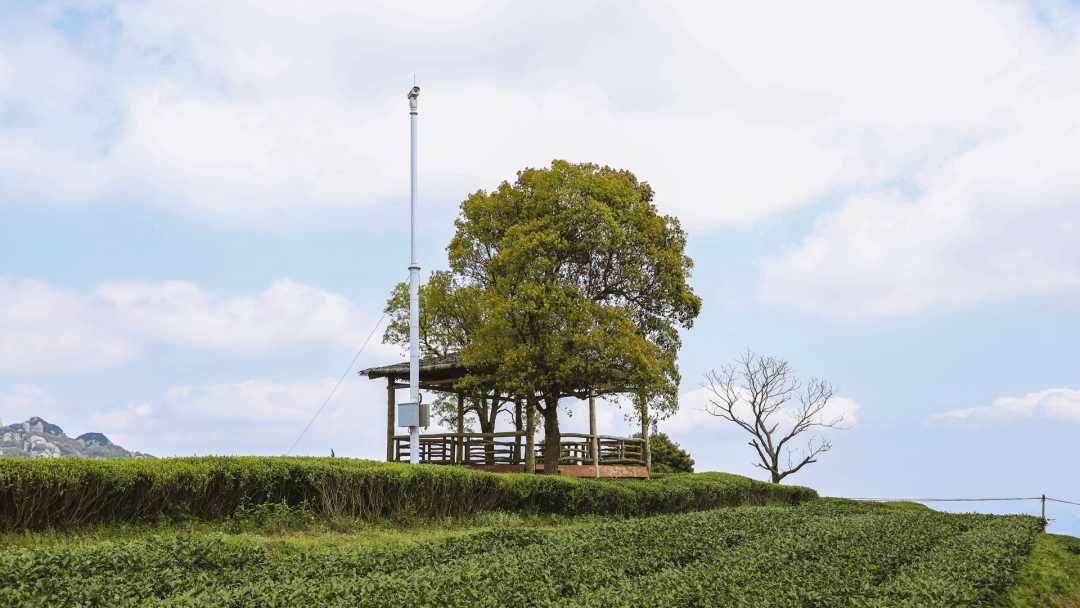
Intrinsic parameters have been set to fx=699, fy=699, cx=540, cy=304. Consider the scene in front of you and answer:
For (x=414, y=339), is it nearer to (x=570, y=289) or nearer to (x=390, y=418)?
(x=570, y=289)

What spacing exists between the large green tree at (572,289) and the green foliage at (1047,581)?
8493 millimetres

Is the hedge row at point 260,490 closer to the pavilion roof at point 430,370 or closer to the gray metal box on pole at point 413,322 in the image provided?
the gray metal box on pole at point 413,322

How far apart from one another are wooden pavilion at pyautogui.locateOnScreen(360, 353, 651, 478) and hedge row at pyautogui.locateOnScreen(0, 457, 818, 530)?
4824 millimetres

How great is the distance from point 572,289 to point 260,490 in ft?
32.4

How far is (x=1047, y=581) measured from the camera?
9.66 meters

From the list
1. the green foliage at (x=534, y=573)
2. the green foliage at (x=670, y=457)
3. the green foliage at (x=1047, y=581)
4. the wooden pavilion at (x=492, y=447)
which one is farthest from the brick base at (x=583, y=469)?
the green foliage at (x=1047, y=581)

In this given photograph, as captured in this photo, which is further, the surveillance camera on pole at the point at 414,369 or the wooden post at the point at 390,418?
the wooden post at the point at 390,418

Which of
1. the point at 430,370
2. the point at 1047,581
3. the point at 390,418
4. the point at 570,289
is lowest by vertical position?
the point at 1047,581

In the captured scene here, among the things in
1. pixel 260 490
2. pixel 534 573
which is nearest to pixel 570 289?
pixel 260 490

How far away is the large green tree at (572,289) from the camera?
17.5 metres

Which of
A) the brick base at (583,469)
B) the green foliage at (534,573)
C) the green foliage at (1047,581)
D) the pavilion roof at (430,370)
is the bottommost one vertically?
the green foliage at (1047,581)

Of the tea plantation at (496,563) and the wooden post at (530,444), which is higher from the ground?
the wooden post at (530,444)

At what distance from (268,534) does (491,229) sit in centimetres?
1216

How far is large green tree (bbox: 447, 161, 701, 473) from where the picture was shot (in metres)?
17.5
